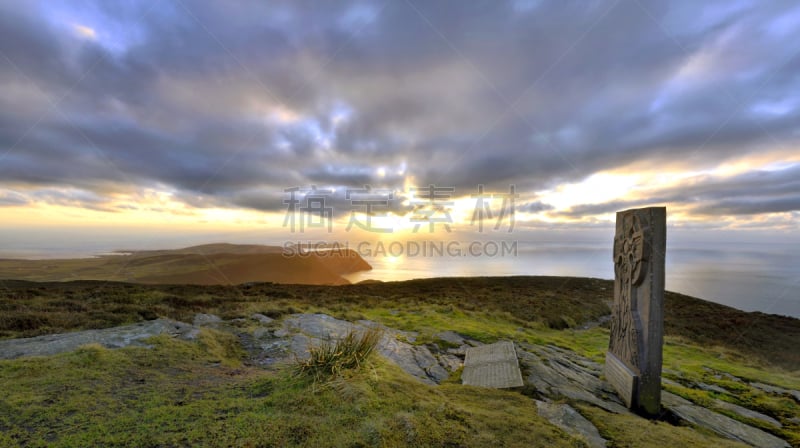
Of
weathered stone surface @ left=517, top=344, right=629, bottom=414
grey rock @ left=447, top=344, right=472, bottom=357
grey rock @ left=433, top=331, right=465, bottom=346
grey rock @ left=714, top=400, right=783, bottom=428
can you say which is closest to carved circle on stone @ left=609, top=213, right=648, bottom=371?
weathered stone surface @ left=517, top=344, right=629, bottom=414

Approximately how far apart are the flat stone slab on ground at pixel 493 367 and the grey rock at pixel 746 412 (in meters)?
3.32

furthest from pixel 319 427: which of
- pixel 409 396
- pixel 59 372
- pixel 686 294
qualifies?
pixel 686 294

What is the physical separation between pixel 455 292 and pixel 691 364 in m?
12.4

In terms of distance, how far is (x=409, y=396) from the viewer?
133 inches

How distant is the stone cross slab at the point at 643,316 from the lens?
512 cm

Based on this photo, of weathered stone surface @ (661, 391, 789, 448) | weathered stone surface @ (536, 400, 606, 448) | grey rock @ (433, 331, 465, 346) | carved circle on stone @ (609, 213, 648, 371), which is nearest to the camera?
weathered stone surface @ (536, 400, 606, 448)

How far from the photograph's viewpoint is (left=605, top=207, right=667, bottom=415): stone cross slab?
5.12 m

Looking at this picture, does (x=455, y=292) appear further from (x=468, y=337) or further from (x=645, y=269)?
(x=645, y=269)

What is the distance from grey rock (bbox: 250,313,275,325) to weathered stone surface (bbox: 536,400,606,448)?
665 centimetres

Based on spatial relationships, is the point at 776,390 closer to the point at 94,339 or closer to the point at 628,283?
the point at 628,283

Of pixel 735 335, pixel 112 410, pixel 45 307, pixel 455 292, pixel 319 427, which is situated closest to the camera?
pixel 319 427

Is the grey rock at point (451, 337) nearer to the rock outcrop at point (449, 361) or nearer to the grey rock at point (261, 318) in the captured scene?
the rock outcrop at point (449, 361)

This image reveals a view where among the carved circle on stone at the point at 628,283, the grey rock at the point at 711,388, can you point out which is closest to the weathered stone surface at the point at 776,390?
the grey rock at the point at 711,388

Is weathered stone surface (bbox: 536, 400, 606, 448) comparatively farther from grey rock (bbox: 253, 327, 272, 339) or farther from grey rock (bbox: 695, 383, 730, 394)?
grey rock (bbox: 253, 327, 272, 339)
